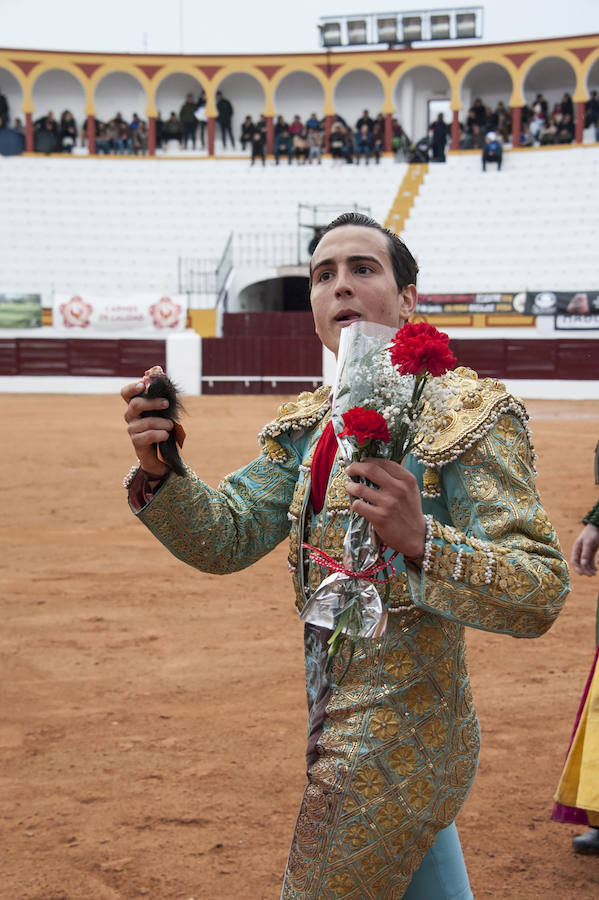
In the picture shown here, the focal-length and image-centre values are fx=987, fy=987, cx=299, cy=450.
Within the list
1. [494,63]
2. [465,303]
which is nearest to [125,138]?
[494,63]

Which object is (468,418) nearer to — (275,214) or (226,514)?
(226,514)

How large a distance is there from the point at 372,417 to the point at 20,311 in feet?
64.9

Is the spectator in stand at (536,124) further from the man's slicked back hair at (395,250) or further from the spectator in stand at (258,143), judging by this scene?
the man's slicked back hair at (395,250)

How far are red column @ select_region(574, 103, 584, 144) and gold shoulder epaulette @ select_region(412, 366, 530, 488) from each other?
74.2 feet

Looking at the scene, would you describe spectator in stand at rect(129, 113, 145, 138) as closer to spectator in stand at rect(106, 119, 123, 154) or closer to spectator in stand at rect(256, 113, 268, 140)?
spectator in stand at rect(106, 119, 123, 154)

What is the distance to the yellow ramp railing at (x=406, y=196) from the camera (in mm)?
21078

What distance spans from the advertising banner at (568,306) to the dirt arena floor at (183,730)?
13.1 m

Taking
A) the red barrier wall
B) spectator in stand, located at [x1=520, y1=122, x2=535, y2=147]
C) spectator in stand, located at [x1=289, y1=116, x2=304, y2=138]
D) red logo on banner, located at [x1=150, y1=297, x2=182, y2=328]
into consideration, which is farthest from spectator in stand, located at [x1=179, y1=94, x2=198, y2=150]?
spectator in stand, located at [x1=520, y1=122, x2=535, y2=147]

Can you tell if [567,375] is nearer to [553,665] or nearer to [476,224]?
[476,224]

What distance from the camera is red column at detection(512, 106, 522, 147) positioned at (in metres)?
22.6

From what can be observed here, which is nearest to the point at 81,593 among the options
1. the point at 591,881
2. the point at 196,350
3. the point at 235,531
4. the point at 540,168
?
the point at 591,881

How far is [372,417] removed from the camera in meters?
1.12

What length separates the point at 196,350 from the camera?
17938mm

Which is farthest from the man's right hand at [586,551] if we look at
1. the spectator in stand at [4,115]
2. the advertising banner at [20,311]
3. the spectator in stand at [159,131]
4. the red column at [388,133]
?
the spectator in stand at [4,115]
